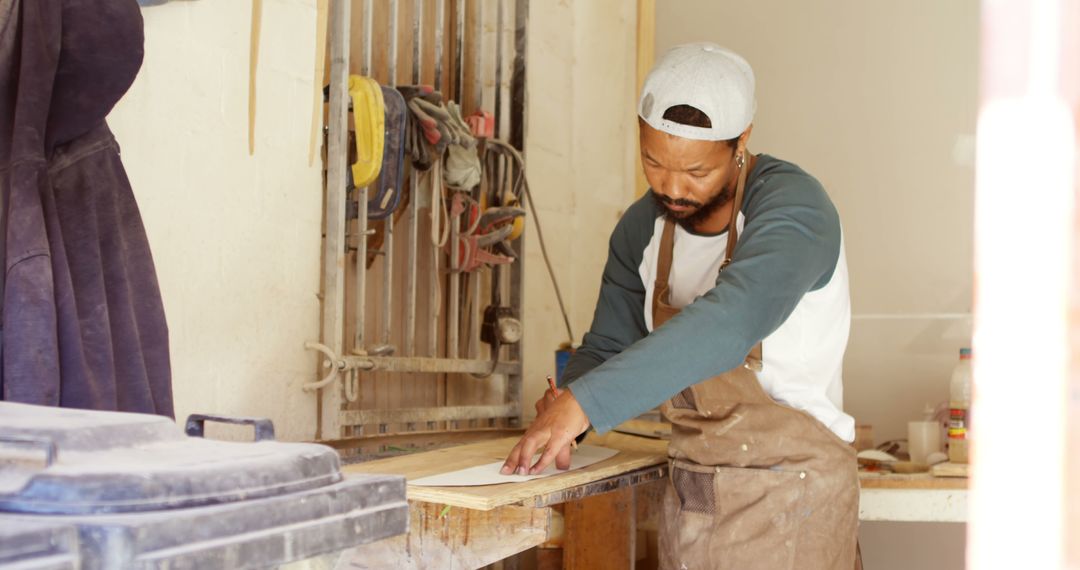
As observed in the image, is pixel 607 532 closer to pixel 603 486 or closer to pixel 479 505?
pixel 603 486

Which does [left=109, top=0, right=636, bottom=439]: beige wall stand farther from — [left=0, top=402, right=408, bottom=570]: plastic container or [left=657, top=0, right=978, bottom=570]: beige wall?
[left=657, top=0, right=978, bottom=570]: beige wall

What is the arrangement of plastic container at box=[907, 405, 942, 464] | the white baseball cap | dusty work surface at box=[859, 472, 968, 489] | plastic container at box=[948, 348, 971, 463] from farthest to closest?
plastic container at box=[907, 405, 942, 464] < plastic container at box=[948, 348, 971, 463] < dusty work surface at box=[859, 472, 968, 489] < the white baseball cap

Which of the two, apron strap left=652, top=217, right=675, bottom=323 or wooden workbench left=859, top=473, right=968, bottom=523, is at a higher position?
apron strap left=652, top=217, right=675, bottom=323

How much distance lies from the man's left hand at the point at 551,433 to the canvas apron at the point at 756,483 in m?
0.37

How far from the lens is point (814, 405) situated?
2084mm

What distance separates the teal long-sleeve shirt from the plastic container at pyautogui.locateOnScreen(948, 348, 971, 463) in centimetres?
131

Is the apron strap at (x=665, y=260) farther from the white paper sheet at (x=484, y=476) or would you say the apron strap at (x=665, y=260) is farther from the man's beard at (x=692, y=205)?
the white paper sheet at (x=484, y=476)

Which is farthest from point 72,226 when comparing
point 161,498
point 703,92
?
point 703,92

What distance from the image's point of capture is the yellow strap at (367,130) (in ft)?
8.39

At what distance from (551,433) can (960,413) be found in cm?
185

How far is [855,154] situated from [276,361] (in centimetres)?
262

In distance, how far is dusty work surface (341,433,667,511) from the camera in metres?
1.52

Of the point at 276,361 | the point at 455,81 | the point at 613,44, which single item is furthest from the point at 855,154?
the point at 276,361

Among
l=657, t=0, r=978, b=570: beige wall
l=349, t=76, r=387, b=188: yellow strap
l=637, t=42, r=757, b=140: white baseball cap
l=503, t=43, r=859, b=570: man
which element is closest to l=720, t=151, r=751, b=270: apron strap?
l=503, t=43, r=859, b=570: man
